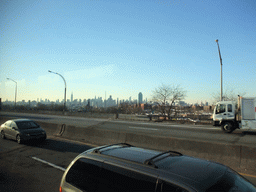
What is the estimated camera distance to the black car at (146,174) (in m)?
2.16

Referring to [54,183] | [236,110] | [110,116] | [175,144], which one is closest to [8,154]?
[54,183]

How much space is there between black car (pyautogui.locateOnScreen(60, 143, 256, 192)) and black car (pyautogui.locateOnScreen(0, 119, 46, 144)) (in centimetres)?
973

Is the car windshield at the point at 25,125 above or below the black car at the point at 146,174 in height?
below

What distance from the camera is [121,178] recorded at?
8.20 feet

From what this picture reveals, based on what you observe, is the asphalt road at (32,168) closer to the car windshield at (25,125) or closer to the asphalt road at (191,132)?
the car windshield at (25,125)

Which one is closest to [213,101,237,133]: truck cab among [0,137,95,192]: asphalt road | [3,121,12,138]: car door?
[0,137,95,192]: asphalt road

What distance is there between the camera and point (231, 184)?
2.30 meters

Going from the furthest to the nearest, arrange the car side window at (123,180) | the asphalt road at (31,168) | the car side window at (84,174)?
the asphalt road at (31,168)
the car side window at (84,174)
the car side window at (123,180)

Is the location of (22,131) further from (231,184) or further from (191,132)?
(191,132)

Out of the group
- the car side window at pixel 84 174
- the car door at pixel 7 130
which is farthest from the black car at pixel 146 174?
the car door at pixel 7 130

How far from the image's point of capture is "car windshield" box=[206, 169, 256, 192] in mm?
2148

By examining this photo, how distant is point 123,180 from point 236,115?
1743cm

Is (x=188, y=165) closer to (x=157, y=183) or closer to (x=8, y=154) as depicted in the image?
(x=157, y=183)

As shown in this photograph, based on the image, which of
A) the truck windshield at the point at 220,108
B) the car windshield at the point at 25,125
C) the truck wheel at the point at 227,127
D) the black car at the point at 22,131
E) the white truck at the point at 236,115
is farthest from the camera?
the truck windshield at the point at 220,108
